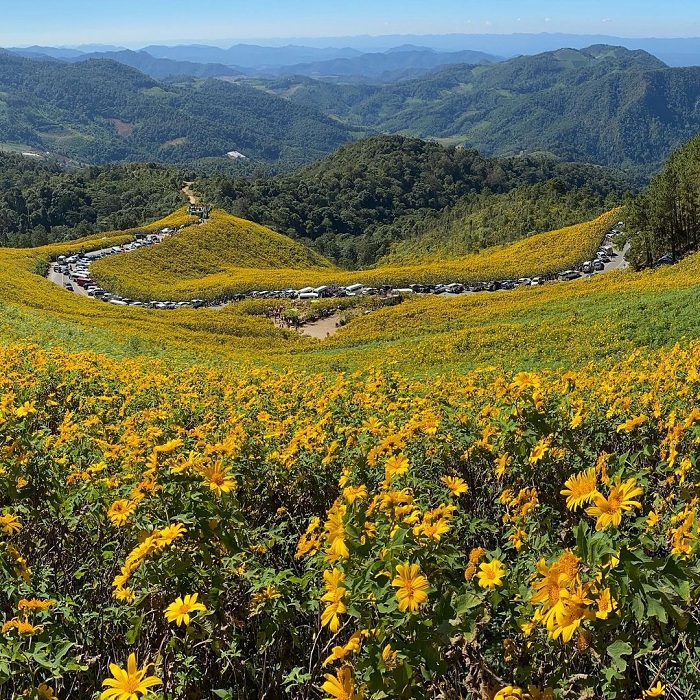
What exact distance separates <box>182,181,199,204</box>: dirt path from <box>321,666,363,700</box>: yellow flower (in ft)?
332

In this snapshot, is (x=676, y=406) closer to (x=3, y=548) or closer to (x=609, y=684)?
(x=609, y=684)

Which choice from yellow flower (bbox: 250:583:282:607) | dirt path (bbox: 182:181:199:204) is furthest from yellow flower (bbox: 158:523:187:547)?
dirt path (bbox: 182:181:199:204)

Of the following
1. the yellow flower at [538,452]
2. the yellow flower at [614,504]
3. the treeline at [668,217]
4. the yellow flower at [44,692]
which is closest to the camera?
the yellow flower at [614,504]

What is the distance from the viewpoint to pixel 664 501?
3.32 m

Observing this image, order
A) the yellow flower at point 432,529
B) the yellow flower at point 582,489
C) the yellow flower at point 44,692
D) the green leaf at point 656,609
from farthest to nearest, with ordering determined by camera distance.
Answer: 1. the yellow flower at point 432,529
2. the yellow flower at point 582,489
3. the yellow flower at point 44,692
4. the green leaf at point 656,609

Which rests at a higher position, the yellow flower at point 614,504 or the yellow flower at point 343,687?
the yellow flower at point 614,504

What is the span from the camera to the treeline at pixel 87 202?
327 ft

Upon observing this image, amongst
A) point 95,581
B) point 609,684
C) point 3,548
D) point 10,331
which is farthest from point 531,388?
point 10,331

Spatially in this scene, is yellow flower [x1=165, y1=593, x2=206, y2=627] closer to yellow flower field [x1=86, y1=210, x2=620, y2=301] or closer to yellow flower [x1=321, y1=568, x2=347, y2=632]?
yellow flower [x1=321, y1=568, x2=347, y2=632]

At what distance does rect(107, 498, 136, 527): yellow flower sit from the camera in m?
3.15

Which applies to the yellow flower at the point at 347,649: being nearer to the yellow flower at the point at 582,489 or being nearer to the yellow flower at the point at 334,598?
the yellow flower at the point at 334,598

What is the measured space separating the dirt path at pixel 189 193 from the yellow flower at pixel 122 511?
3932 inches

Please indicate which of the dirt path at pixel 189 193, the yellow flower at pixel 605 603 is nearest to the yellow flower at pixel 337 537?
the yellow flower at pixel 605 603

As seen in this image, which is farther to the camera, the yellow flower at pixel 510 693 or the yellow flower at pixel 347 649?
the yellow flower at pixel 347 649
